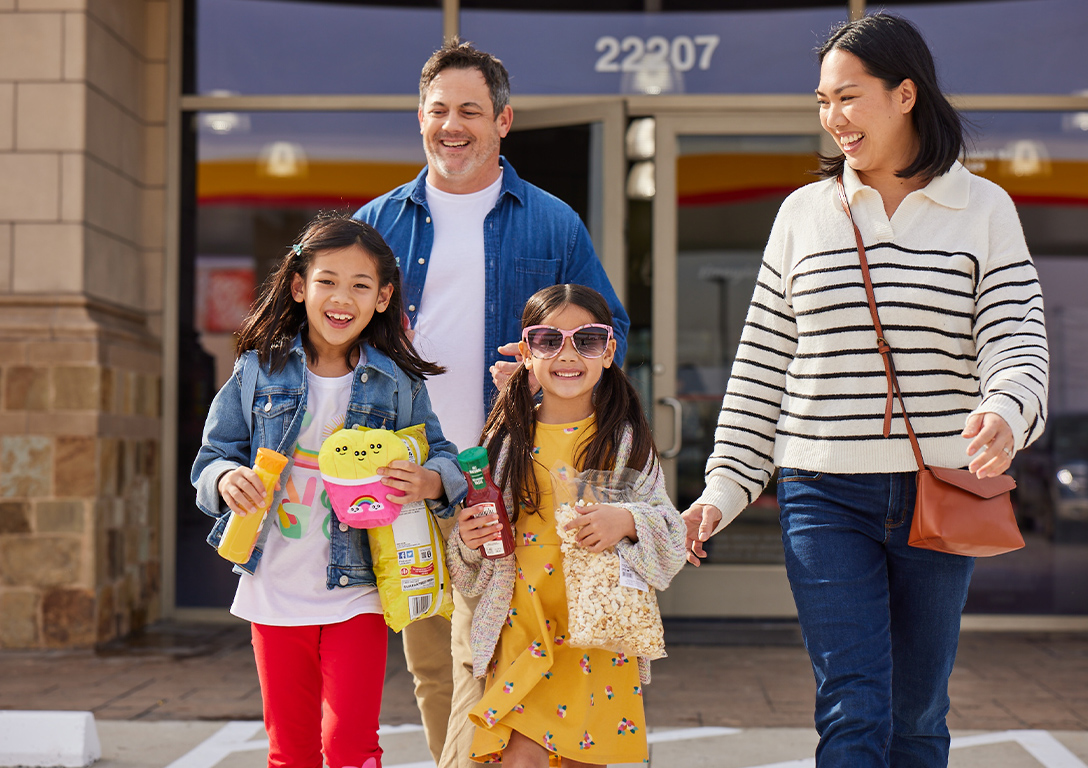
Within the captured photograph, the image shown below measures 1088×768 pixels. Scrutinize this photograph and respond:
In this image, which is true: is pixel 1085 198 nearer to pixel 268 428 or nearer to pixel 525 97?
pixel 525 97

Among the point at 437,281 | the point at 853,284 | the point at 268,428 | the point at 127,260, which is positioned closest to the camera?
the point at 853,284

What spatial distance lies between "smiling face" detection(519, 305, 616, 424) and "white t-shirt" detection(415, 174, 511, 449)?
1.13 feet

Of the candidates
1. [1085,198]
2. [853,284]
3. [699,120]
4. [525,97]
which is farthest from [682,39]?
[853,284]

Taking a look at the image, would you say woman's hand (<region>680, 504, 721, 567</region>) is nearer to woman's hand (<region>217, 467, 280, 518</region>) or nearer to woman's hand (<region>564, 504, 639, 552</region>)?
woman's hand (<region>564, 504, 639, 552</region>)

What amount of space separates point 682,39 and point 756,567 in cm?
301

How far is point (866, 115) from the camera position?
2.43 meters

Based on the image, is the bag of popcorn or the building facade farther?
the building facade

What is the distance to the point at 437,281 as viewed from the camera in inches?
124

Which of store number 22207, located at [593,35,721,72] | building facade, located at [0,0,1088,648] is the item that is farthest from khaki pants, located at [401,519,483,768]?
store number 22207, located at [593,35,721,72]

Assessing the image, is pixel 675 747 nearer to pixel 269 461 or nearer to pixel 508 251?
pixel 508 251

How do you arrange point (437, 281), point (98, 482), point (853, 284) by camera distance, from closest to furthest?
point (853, 284)
point (437, 281)
point (98, 482)

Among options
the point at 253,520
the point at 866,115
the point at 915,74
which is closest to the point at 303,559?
the point at 253,520

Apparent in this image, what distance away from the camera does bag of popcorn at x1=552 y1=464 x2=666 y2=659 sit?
8.20ft

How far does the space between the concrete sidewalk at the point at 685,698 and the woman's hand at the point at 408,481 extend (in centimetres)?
157
